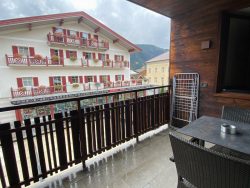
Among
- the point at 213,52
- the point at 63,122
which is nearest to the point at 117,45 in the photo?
the point at 213,52

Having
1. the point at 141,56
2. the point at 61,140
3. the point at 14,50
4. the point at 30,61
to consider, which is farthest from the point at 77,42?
the point at 141,56

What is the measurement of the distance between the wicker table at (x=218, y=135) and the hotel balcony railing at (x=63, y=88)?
8774 millimetres

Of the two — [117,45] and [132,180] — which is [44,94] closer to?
[117,45]

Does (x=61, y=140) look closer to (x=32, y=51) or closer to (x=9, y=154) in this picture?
(x=9, y=154)

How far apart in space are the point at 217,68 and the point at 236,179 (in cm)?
237

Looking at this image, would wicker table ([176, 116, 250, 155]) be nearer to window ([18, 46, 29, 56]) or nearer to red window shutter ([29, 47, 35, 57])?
window ([18, 46, 29, 56])

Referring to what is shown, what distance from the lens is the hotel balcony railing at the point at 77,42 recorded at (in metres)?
8.95

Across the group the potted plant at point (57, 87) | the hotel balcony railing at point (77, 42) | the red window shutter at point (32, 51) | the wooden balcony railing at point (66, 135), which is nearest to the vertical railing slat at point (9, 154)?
the wooden balcony railing at point (66, 135)

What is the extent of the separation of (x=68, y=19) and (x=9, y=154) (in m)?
10.1

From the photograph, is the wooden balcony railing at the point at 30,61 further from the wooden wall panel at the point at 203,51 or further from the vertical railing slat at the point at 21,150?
the vertical railing slat at the point at 21,150

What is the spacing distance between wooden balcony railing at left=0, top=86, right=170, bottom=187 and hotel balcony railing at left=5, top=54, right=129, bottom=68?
25.5 feet

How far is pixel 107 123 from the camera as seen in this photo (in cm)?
209

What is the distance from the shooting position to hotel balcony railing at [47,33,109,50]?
8945 mm

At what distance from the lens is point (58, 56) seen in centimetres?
952
